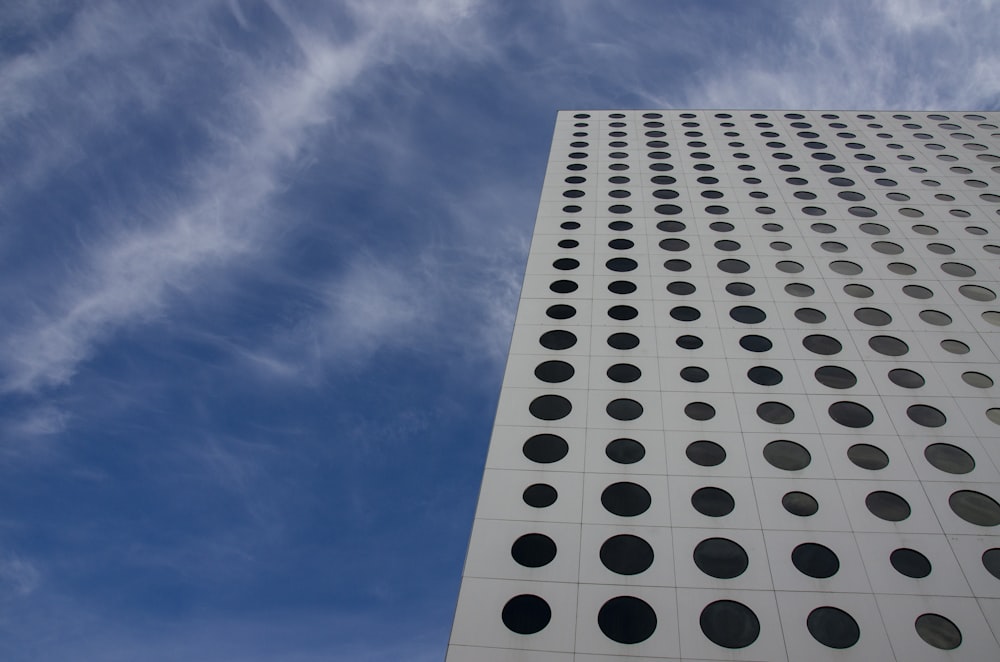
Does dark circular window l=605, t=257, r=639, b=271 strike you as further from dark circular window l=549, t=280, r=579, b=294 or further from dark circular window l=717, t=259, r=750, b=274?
dark circular window l=717, t=259, r=750, b=274

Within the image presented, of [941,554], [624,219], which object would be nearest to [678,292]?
[624,219]

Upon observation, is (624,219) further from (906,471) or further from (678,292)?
(906,471)

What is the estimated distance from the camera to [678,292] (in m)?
22.8

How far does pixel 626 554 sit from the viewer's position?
588 inches

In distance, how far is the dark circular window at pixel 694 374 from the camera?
19.2 meters

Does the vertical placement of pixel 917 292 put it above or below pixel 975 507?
above

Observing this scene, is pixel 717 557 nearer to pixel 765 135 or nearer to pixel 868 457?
pixel 868 457

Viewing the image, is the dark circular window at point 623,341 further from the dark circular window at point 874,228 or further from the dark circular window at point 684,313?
the dark circular window at point 874,228

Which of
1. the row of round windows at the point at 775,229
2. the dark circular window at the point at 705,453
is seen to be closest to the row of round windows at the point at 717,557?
the dark circular window at the point at 705,453

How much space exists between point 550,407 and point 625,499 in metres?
3.53

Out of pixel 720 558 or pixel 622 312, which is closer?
pixel 720 558

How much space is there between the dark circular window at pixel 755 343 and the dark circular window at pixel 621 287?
4147 millimetres

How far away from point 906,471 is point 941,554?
7.58 ft

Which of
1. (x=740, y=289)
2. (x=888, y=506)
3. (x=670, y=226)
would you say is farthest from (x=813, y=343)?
(x=670, y=226)
